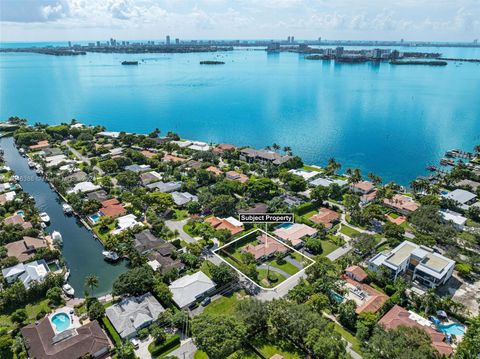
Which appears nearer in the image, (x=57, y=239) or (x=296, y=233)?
(x=57, y=239)

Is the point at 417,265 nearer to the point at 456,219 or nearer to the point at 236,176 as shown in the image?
the point at 456,219

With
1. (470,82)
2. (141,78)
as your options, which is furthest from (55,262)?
(470,82)

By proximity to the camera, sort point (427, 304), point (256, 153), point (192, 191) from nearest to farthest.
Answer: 1. point (427, 304)
2. point (192, 191)
3. point (256, 153)

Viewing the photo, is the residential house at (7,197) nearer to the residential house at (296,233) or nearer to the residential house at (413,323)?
the residential house at (296,233)

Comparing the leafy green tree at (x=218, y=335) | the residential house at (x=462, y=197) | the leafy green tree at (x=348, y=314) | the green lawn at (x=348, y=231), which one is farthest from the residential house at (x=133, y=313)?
the residential house at (x=462, y=197)

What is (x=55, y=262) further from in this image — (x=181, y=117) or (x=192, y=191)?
(x=181, y=117)

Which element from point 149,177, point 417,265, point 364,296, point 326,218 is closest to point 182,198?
point 149,177
